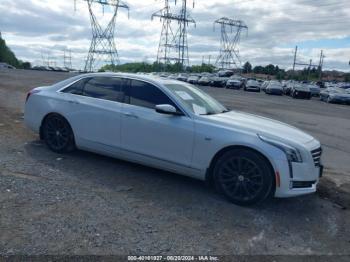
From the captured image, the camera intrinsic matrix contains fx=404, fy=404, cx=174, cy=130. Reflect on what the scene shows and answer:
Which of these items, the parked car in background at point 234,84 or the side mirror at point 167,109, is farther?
the parked car in background at point 234,84

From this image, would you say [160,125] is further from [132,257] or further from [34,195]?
[132,257]

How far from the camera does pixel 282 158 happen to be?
486 centimetres

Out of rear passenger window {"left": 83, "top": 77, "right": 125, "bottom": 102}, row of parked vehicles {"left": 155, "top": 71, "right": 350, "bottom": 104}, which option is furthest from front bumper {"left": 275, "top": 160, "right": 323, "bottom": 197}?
row of parked vehicles {"left": 155, "top": 71, "right": 350, "bottom": 104}

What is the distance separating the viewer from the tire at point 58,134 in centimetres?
674

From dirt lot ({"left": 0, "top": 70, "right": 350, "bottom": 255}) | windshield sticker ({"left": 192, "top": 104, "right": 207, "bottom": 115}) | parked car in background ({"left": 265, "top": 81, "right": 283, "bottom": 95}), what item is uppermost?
windshield sticker ({"left": 192, "top": 104, "right": 207, "bottom": 115})

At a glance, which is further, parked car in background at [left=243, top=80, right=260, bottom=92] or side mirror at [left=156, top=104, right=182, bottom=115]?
parked car in background at [left=243, top=80, right=260, bottom=92]

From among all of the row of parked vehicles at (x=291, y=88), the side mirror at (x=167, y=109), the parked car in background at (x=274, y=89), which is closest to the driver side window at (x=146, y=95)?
the side mirror at (x=167, y=109)

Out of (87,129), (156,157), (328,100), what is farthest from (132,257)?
(328,100)

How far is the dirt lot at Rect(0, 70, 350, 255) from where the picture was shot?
12.9 ft

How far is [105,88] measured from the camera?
255 inches

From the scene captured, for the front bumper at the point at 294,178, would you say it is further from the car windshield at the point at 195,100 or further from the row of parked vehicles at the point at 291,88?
the row of parked vehicles at the point at 291,88

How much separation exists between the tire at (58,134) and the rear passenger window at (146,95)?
1353 mm

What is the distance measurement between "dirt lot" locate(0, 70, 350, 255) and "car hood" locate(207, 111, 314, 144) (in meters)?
0.90

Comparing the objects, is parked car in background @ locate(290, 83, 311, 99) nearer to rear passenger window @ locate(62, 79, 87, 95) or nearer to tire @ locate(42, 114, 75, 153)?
rear passenger window @ locate(62, 79, 87, 95)
